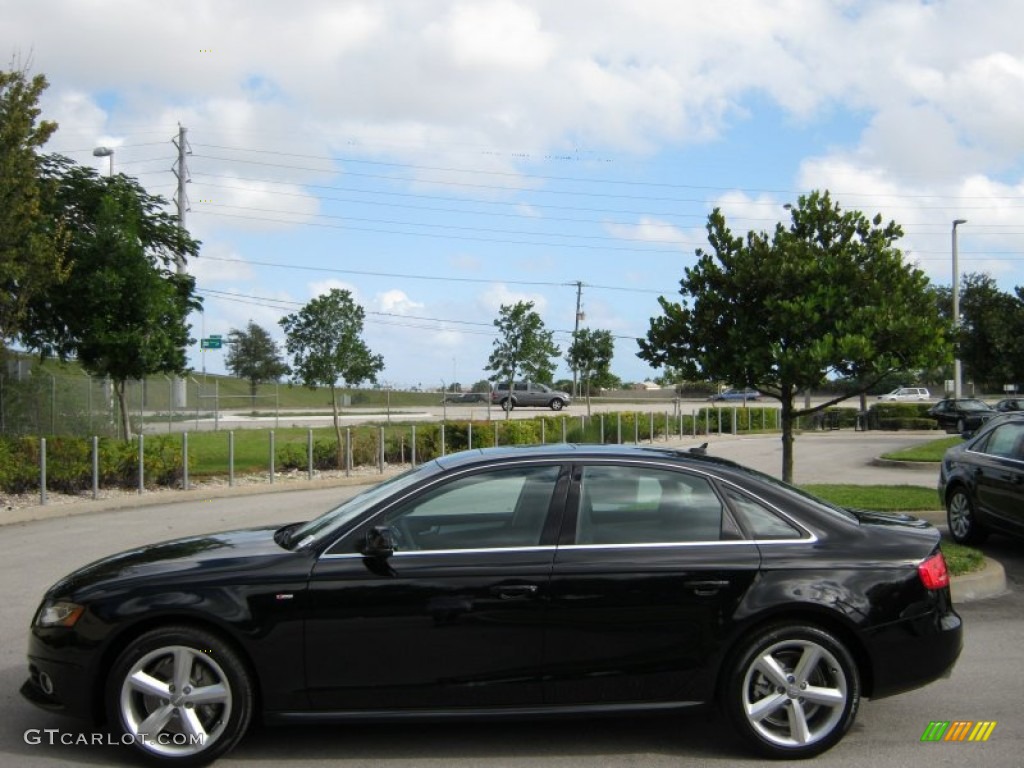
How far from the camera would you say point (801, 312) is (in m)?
11.4

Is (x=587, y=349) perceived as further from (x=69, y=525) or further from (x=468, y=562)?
(x=468, y=562)

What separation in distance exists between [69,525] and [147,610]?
9.84m

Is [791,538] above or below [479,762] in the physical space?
above

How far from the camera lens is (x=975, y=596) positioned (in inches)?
327

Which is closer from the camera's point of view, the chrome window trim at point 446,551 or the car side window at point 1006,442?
the chrome window trim at point 446,551

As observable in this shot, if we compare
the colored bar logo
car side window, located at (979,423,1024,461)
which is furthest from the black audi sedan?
car side window, located at (979,423,1024,461)

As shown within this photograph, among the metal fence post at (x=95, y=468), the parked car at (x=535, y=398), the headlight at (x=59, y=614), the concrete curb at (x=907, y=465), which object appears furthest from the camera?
the parked car at (x=535, y=398)

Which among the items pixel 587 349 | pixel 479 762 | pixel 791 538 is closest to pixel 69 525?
pixel 479 762

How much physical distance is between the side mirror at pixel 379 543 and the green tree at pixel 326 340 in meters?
21.9

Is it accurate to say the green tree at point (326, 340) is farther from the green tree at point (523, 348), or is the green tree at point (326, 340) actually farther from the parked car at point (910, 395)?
the parked car at point (910, 395)

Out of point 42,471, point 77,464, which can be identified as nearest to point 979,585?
point 42,471

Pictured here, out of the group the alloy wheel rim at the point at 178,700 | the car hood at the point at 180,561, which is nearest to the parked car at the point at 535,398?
the car hood at the point at 180,561

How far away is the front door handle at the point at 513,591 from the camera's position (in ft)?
15.5

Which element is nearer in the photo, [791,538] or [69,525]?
[791,538]
